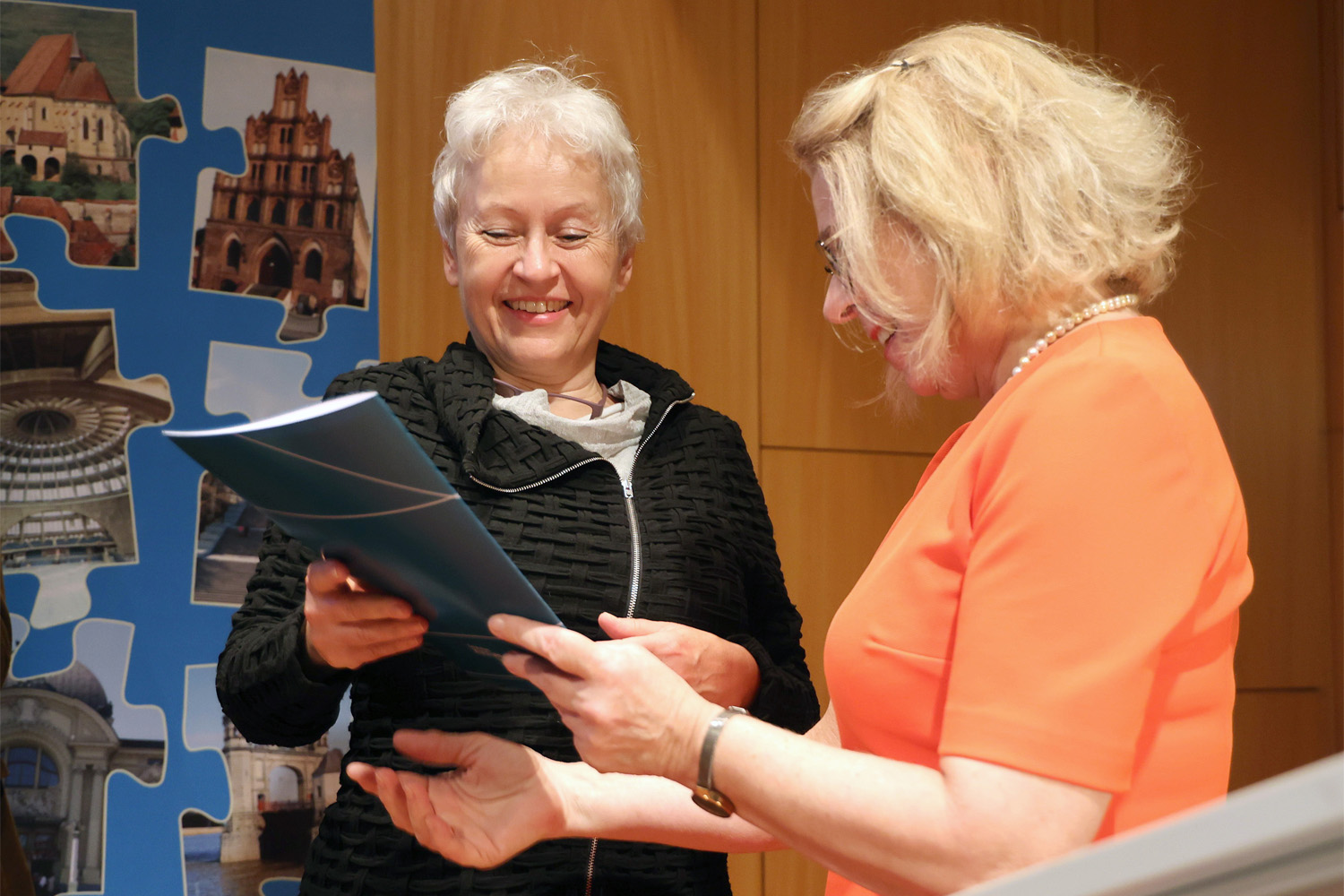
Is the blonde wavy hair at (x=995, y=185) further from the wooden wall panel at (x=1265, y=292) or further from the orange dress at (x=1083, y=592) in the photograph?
the wooden wall panel at (x=1265, y=292)

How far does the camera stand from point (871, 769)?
2.77 ft

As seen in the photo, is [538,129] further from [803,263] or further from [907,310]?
[803,263]

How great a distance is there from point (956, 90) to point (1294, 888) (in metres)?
0.76

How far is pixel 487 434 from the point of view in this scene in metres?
1.50

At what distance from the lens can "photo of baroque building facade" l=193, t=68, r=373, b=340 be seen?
224cm

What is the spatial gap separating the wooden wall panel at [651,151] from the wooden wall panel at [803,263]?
0.19ft

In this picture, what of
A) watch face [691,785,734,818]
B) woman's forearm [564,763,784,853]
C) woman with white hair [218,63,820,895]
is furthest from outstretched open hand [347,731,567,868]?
watch face [691,785,734,818]

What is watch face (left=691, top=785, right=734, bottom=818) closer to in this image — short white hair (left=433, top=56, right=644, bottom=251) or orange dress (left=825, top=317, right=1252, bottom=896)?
orange dress (left=825, top=317, right=1252, bottom=896)

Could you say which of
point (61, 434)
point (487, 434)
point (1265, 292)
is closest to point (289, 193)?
point (61, 434)

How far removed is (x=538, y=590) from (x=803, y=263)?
1752 mm

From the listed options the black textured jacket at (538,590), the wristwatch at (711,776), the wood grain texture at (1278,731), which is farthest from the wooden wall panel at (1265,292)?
the wristwatch at (711,776)

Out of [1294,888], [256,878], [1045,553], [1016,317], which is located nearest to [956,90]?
[1016,317]

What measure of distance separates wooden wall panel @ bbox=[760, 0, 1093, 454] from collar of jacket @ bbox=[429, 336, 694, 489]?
136 centimetres

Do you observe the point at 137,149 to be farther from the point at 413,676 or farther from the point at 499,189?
the point at 413,676
